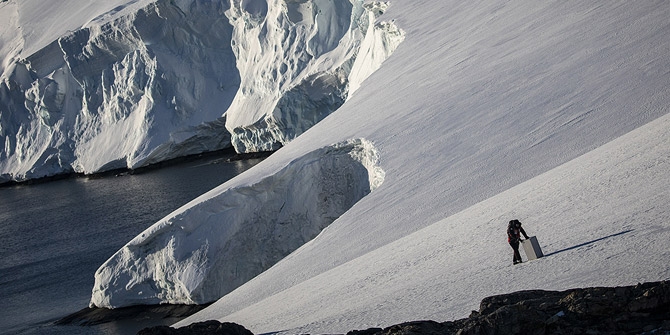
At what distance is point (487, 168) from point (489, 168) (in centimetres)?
5

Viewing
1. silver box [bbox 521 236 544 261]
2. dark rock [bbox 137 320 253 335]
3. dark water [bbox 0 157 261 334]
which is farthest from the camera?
dark water [bbox 0 157 261 334]

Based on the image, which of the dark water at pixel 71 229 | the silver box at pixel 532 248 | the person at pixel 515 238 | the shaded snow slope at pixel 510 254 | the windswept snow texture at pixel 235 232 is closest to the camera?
the shaded snow slope at pixel 510 254

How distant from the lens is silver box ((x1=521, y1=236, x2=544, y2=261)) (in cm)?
1079

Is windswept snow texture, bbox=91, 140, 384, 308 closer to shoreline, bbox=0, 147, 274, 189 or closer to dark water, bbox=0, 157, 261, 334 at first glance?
dark water, bbox=0, 157, 261, 334

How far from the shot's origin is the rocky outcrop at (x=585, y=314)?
716 cm

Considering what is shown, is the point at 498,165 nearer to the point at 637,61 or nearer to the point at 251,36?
the point at 637,61

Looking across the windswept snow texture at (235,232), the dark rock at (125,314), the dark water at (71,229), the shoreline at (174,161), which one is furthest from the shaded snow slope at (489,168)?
the shoreline at (174,161)

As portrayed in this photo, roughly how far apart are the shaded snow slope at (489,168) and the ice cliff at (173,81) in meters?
9.41

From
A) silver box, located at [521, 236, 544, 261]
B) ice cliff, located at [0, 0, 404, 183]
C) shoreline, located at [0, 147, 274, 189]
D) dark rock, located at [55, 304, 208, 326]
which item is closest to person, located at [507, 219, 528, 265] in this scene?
silver box, located at [521, 236, 544, 261]

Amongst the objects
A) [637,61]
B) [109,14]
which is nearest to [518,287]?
[637,61]

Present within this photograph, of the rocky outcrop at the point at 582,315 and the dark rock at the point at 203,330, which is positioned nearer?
the rocky outcrop at the point at 582,315

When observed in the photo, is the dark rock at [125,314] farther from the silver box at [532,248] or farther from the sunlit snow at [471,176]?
the silver box at [532,248]

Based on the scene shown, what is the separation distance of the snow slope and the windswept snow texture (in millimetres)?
230

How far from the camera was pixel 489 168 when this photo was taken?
1706 centimetres
